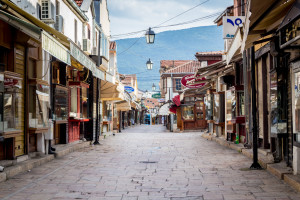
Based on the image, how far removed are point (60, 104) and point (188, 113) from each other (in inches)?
888

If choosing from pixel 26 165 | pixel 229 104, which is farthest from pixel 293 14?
pixel 229 104

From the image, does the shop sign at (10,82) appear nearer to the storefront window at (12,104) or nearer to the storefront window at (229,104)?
the storefront window at (12,104)

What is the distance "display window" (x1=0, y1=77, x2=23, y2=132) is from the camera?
33.1 feet

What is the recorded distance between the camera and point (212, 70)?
69.2ft

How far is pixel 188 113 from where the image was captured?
3794 cm

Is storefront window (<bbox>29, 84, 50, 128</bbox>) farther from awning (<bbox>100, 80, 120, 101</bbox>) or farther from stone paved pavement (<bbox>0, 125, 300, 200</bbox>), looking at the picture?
awning (<bbox>100, 80, 120, 101</bbox>)

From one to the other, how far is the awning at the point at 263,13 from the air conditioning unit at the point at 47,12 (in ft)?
26.4

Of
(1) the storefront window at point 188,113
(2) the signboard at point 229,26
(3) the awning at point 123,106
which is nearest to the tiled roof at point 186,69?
(3) the awning at point 123,106

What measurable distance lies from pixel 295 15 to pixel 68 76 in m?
13.7

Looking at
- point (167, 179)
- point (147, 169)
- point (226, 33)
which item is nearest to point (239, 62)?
point (226, 33)

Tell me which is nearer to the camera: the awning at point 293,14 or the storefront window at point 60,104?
the awning at point 293,14

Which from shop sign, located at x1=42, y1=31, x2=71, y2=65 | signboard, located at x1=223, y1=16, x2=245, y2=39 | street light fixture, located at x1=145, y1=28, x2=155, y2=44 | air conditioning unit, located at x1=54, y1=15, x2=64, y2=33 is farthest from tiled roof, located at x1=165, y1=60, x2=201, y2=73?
shop sign, located at x1=42, y1=31, x2=71, y2=65

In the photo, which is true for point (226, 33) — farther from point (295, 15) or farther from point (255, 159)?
point (295, 15)

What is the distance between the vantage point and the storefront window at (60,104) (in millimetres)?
15945
